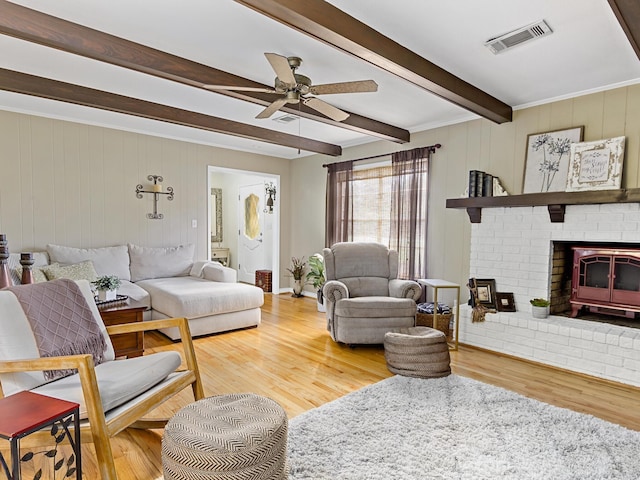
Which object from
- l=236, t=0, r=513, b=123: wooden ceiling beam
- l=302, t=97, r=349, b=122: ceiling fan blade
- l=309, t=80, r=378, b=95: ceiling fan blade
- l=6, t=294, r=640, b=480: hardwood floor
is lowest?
l=6, t=294, r=640, b=480: hardwood floor

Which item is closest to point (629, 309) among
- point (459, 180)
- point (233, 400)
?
point (459, 180)

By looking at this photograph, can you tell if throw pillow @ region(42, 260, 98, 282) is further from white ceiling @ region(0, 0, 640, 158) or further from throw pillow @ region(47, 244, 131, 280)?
white ceiling @ region(0, 0, 640, 158)

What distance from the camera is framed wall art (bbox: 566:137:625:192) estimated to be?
3.11 m

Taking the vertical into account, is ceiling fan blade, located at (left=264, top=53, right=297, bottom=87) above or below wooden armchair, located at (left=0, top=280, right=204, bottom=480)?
above

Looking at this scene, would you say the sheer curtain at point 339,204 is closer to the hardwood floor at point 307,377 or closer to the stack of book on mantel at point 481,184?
the hardwood floor at point 307,377

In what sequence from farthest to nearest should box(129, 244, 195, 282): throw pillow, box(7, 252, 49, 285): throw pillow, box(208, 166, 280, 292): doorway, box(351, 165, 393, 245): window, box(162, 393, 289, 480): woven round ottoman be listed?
box(208, 166, 280, 292): doorway → box(351, 165, 393, 245): window → box(129, 244, 195, 282): throw pillow → box(7, 252, 49, 285): throw pillow → box(162, 393, 289, 480): woven round ottoman

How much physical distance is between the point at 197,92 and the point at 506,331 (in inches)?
145

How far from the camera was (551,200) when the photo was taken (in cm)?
331

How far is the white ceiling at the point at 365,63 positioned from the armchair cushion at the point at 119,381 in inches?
78.5

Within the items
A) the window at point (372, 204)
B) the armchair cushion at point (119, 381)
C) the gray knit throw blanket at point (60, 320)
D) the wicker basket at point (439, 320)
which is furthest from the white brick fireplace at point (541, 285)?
the gray knit throw blanket at point (60, 320)

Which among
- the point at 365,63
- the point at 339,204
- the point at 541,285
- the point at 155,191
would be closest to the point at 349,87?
the point at 365,63

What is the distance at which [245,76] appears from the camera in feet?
10.2

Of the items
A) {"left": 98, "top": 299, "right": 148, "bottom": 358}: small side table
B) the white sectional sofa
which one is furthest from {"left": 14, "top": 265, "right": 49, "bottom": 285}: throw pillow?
{"left": 98, "top": 299, "right": 148, "bottom": 358}: small side table

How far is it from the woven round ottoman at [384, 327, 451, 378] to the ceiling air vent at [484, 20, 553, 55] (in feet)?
6.98
